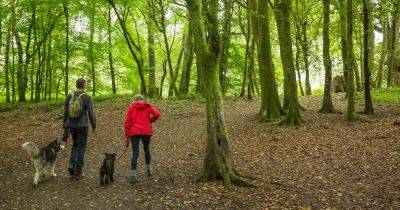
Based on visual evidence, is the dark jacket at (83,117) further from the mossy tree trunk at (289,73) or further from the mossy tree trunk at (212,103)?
the mossy tree trunk at (289,73)

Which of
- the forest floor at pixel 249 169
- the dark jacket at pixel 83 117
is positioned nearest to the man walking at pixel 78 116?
the dark jacket at pixel 83 117

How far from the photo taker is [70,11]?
2727 cm

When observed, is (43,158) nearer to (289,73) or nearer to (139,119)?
(139,119)

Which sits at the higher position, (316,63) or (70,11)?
(70,11)

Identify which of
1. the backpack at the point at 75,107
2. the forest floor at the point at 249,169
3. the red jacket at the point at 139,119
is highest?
the backpack at the point at 75,107

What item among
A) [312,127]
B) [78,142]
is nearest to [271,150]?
[312,127]

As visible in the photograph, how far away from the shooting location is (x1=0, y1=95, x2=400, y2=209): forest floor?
718 cm

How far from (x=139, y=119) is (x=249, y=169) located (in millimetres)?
2963

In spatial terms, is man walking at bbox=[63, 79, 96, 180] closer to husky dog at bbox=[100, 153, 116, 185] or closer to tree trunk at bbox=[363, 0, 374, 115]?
husky dog at bbox=[100, 153, 116, 185]

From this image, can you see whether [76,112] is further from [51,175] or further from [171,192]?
[171,192]

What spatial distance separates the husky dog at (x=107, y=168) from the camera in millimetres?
8289

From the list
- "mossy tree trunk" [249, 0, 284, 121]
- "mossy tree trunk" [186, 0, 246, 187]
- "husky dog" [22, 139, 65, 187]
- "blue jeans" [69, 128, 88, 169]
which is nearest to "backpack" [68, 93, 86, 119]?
"blue jeans" [69, 128, 88, 169]

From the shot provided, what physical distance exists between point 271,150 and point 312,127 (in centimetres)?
349

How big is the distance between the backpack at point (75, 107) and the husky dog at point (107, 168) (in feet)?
3.90
